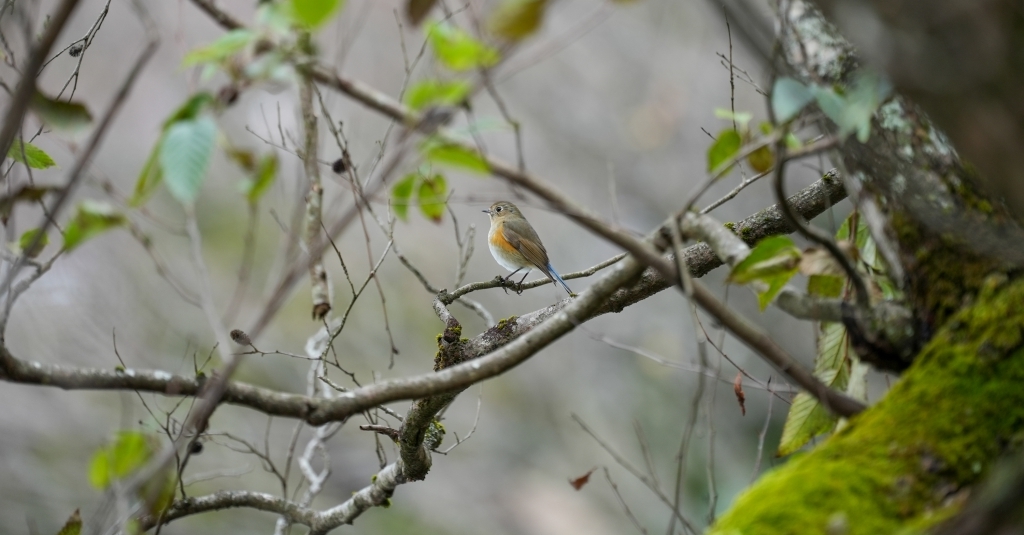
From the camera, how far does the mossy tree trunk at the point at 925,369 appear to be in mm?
1397

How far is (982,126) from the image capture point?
1.04 meters

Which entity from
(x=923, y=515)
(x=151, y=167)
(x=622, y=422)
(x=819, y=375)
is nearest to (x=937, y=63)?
(x=923, y=515)

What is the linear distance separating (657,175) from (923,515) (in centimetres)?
1042

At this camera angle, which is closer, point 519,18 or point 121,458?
point 519,18

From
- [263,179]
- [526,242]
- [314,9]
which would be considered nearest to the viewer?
[314,9]

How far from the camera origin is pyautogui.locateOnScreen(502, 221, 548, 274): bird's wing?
5535mm

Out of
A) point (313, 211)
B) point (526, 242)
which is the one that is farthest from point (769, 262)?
point (526, 242)

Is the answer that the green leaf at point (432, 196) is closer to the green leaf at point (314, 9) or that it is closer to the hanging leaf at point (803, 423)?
the green leaf at point (314, 9)

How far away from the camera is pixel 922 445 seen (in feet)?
4.73

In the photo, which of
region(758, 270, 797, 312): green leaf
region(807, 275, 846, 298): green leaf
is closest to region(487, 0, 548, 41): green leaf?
region(758, 270, 797, 312): green leaf

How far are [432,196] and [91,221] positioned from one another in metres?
0.73

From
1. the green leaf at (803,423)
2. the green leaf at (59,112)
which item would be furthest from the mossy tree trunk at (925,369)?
the green leaf at (59,112)

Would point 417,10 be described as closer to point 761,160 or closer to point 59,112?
point 59,112

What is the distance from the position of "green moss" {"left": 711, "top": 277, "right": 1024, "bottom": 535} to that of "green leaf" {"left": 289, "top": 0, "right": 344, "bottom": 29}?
1162 millimetres
